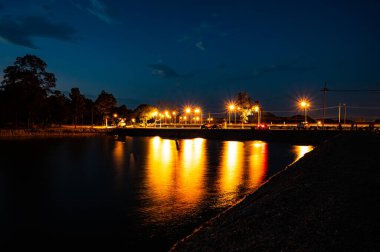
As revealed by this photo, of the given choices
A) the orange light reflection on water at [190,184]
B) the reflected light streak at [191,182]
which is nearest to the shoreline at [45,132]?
the orange light reflection on water at [190,184]

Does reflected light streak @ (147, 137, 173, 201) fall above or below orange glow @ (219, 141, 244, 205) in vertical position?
below

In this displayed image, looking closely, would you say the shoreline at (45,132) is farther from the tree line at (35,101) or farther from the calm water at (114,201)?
the calm water at (114,201)

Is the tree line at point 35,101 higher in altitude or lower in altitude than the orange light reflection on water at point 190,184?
higher

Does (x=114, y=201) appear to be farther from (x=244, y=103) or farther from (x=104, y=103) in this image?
(x=104, y=103)

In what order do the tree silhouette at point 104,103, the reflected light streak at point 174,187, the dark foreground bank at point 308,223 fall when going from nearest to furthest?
1. the dark foreground bank at point 308,223
2. the reflected light streak at point 174,187
3. the tree silhouette at point 104,103

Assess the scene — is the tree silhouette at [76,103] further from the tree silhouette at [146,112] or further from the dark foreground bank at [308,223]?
the dark foreground bank at [308,223]

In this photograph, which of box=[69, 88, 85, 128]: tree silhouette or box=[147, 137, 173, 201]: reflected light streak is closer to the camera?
box=[147, 137, 173, 201]: reflected light streak

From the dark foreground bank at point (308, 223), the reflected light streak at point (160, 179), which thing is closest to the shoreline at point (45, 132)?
the reflected light streak at point (160, 179)

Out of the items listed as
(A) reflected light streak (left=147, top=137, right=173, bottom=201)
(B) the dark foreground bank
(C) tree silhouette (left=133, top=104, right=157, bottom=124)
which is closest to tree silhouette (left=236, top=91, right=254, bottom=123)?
(C) tree silhouette (left=133, top=104, right=157, bottom=124)

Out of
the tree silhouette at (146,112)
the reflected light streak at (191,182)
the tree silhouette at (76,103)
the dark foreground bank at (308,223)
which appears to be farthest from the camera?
the tree silhouette at (146,112)

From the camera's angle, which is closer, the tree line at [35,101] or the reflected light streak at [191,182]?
the reflected light streak at [191,182]

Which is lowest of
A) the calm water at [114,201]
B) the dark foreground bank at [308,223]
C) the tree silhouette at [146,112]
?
the calm water at [114,201]

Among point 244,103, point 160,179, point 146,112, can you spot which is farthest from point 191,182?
point 146,112

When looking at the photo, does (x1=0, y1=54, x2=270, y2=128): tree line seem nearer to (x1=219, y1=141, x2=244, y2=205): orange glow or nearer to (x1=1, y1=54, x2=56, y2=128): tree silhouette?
(x1=1, y1=54, x2=56, y2=128): tree silhouette
